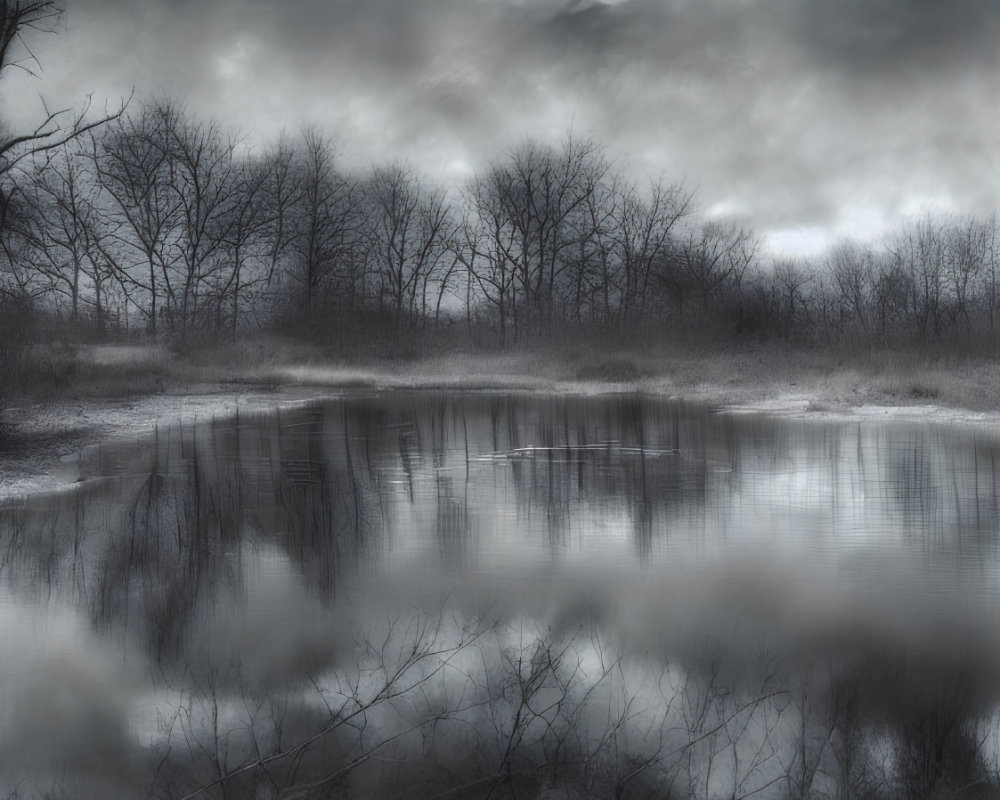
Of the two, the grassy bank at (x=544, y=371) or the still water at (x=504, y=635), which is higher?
the grassy bank at (x=544, y=371)

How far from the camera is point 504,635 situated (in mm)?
7379

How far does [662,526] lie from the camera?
38.9 ft

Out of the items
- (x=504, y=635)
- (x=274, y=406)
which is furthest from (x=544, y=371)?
(x=504, y=635)

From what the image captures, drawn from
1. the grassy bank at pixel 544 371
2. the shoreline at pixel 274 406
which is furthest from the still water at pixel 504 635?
the grassy bank at pixel 544 371

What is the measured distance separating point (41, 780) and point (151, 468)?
11.9 m

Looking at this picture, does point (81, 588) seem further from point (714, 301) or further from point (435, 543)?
point (714, 301)

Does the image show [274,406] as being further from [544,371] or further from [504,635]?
[504,635]

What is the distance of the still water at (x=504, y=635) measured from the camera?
530 cm

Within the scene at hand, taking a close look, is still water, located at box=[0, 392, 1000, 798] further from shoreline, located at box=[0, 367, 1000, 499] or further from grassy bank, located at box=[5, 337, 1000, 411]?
grassy bank, located at box=[5, 337, 1000, 411]

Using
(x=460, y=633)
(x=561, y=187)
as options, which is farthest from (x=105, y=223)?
(x=460, y=633)

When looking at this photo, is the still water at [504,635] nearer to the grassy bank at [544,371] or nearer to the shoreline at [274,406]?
the shoreline at [274,406]

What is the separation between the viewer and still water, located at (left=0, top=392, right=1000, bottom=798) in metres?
5.30

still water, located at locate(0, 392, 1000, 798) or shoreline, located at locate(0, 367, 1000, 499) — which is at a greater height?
shoreline, located at locate(0, 367, 1000, 499)

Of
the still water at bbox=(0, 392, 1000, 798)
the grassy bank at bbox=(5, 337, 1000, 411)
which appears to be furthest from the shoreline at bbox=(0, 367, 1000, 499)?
the still water at bbox=(0, 392, 1000, 798)
